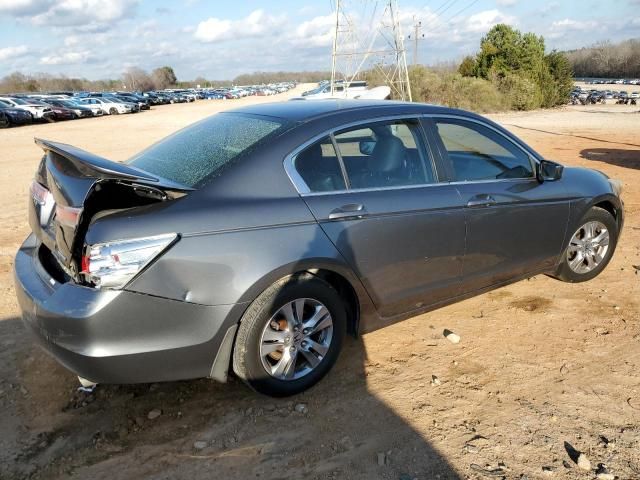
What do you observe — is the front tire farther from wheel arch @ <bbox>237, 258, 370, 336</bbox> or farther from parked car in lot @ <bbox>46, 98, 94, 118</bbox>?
parked car in lot @ <bbox>46, 98, 94, 118</bbox>

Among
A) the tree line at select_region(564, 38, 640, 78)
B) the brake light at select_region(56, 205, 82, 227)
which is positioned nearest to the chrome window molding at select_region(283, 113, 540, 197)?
the brake light at select_region(56, 205, 82, 227)

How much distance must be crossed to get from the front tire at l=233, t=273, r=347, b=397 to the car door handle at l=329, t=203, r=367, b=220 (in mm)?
384

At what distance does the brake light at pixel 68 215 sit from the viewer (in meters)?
2.57

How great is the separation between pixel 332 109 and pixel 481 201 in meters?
1.22

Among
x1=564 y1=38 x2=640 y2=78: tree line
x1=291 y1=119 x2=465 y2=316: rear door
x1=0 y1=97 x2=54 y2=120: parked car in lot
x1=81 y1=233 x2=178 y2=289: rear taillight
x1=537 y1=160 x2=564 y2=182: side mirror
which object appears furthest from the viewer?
x1=564 y1=38 x2=640 y2=78: tree line

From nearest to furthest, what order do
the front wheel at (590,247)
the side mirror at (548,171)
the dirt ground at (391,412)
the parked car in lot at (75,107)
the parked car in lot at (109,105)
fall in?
the dirt ground at (391,412) < the side mirror at (548,171) < the front wheel at (590,247) < the parked car in lot at (75,107) < the parked car in lot at (109,105)

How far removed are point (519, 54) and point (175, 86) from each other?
117 metres

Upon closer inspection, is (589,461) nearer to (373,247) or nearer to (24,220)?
(373,247)

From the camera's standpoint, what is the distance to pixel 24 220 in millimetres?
7414

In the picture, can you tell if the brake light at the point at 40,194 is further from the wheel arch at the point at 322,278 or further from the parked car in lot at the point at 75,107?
the parked car in lot at the point at 75,107

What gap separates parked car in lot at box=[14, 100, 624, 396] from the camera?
8.51 ft

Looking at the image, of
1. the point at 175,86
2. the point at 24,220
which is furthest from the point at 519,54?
the point at 175,86

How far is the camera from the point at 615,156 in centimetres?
1288

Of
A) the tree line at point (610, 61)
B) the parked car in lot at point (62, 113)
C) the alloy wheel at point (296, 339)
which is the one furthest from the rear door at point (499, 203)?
the tree line at point (610, 61)
